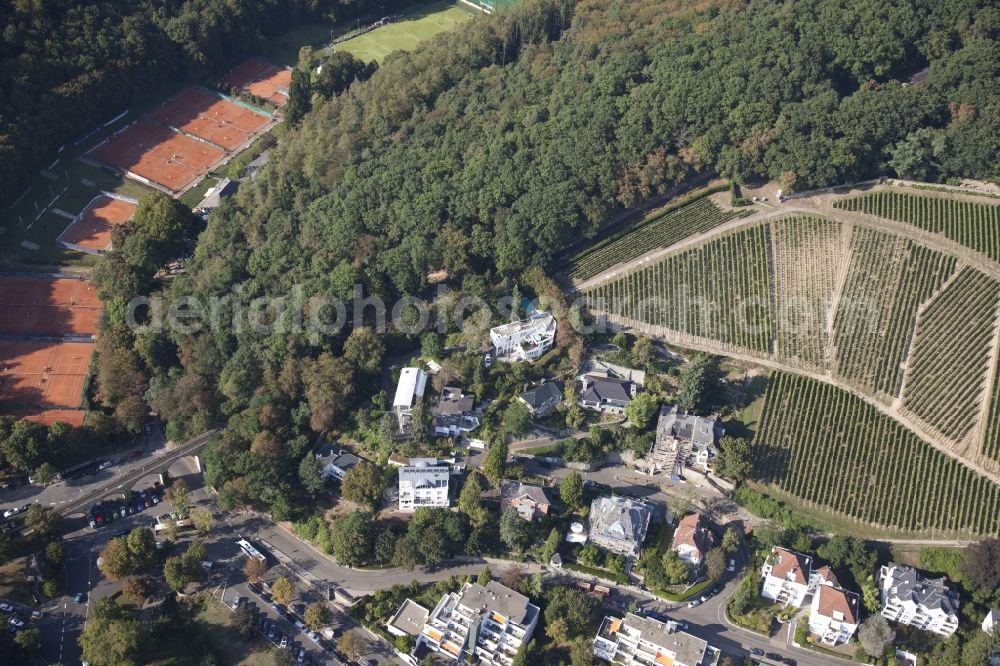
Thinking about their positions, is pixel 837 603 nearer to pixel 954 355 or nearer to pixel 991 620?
pixel 991 620

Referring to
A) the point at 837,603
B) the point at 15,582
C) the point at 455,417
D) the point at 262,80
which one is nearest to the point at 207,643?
the point at 15,582

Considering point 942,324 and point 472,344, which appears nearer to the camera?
point 942,324

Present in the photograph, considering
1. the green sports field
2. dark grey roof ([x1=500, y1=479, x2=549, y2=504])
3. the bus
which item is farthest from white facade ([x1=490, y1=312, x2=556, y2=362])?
the green sports field

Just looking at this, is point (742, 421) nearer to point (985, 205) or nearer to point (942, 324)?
point (942, 324)

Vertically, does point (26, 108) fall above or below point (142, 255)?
above

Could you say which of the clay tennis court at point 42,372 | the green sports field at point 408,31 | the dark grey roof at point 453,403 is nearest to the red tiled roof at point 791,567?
the dark grey roof at point 453,403

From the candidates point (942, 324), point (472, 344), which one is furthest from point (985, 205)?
point (472, 344)

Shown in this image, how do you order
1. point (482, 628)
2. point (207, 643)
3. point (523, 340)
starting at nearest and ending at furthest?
1. point (482, 628)
2. point (207, 643)
3. point (523, 340)

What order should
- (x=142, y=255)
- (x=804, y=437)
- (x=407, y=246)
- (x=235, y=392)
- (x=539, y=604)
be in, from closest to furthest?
(x=539, y=604) < (x=804, y=437) < (x=235, y=392) < (x=407, y=246) < (x=142, y=255)
